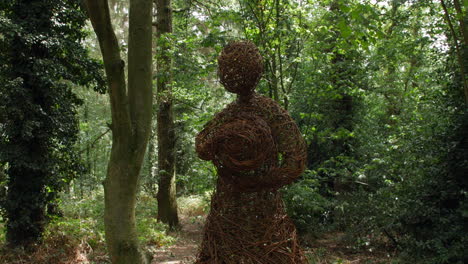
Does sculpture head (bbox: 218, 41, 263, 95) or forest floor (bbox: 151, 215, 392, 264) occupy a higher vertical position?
sculpture head (bbox: 218, 41, 263, 95)

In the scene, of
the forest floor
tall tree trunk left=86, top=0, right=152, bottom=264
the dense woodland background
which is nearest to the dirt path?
the forest floor

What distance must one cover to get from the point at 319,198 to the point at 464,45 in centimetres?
377

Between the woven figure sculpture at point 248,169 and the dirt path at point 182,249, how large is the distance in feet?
10.4

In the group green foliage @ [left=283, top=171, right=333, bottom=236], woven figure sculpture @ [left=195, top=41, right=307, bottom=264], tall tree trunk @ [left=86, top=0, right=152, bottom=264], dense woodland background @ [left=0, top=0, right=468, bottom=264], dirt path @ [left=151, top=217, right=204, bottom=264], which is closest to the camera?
woven figure sculpture @ [left=195, top=41, right=307, bottom=264]

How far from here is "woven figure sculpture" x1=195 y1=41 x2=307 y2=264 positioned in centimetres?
320

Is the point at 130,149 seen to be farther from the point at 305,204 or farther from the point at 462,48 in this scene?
the point at 462,48

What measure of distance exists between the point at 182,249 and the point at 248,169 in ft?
16.3

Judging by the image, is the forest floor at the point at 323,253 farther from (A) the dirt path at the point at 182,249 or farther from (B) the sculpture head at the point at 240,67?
(B) the sculpture head at the point at 240,67

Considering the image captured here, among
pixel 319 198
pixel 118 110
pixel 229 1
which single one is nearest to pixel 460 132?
pixel 319 198

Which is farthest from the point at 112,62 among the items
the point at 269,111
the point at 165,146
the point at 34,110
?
the point at 165,146

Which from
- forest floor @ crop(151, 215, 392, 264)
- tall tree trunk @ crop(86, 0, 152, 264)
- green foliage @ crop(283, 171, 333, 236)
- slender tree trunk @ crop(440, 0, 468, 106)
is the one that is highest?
slender tree trunk @ crop(440, 0, 468, 106)

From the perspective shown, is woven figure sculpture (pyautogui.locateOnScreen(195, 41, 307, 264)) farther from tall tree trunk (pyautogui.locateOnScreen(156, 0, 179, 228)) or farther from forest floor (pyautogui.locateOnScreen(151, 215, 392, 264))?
tall tree trunk (pyautogui.locateOnScreen(156, 0, 179, 228))

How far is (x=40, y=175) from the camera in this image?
21.6 feet

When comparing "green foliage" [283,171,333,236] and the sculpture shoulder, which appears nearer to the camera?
the sculpture shoulder
